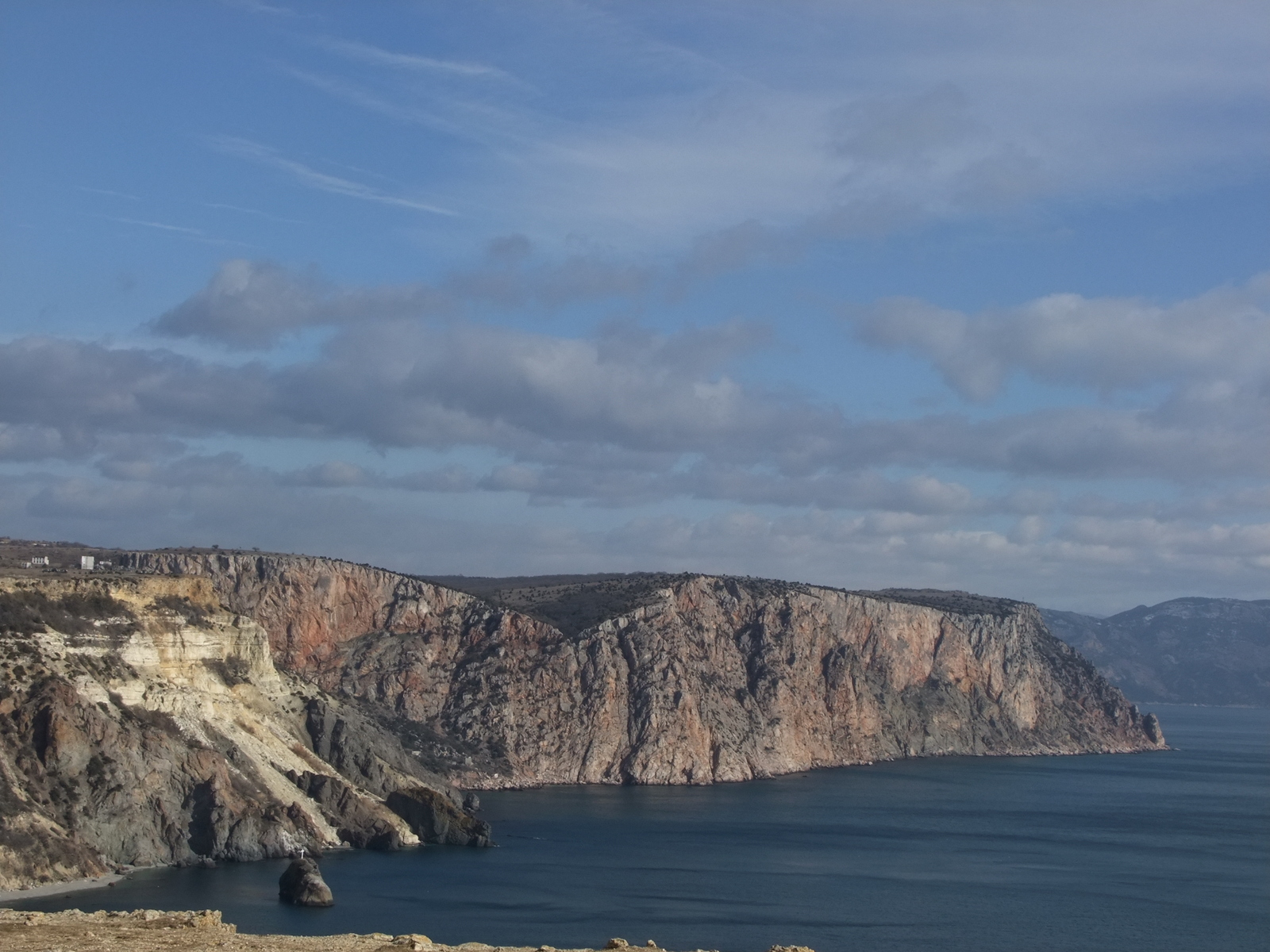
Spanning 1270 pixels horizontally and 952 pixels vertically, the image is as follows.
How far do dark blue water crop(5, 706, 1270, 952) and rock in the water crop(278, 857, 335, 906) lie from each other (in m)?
1.10

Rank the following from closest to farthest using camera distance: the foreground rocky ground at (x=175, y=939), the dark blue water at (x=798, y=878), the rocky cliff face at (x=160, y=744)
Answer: the foreground rocky ground at (x=175, y=939), the dark blue water at (x=798, y=878), the rocky cliff face at (x=160, y=744)

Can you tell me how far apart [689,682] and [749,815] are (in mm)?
36958

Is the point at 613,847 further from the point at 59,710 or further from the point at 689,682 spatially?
the point at 689,682

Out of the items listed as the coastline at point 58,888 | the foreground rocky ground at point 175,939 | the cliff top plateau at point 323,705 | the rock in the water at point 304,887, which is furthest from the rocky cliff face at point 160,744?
the foreground rocky ground at point 175,939

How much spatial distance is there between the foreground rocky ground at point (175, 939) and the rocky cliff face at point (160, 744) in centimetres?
4059

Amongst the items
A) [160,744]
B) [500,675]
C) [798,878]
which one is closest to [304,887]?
[160,744]

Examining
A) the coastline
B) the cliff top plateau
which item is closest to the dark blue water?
the coastline

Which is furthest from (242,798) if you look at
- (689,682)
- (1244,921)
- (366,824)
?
(689,682)

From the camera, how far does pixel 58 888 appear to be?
3290 inches

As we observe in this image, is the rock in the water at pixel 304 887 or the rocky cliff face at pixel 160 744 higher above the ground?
the rocky cliff face at pixel 160 744

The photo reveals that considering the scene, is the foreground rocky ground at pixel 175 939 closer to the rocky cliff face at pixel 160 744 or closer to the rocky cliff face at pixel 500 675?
the rocky cliff face at pixel 160 744

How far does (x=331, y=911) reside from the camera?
8500cm

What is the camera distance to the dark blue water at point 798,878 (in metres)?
86.1

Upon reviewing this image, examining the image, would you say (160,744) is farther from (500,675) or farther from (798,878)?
(500,675)
